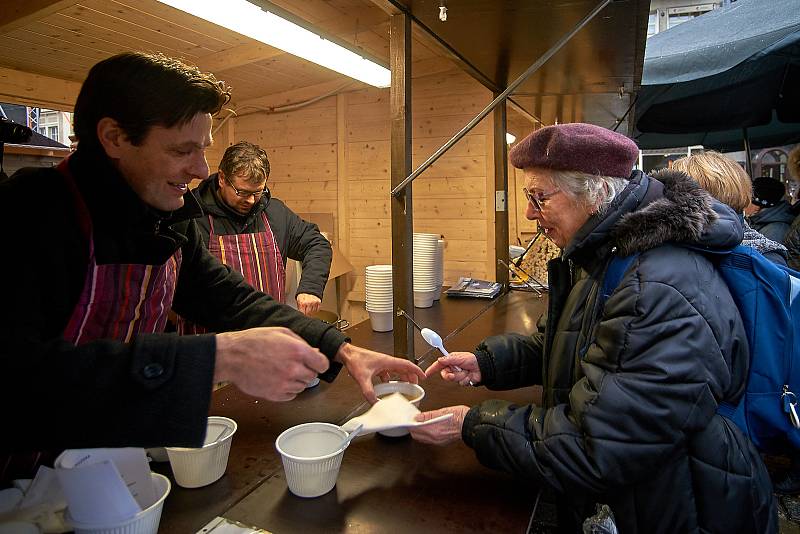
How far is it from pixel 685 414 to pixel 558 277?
0.52 m

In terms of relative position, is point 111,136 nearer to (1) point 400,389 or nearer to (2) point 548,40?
(1) point 400,389

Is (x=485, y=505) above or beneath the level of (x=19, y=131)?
beneath

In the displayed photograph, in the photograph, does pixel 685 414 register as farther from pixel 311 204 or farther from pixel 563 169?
pixel 311 204

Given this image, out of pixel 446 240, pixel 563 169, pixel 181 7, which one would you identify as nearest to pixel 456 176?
pixel 446 240

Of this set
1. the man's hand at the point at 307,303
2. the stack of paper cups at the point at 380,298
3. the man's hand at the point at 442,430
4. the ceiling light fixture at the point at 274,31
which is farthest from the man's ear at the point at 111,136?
the man's hand at the point at 307,303

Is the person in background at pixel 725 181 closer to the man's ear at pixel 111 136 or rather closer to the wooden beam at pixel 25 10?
the man's ear at pixel 111 136

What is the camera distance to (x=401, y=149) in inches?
74.6

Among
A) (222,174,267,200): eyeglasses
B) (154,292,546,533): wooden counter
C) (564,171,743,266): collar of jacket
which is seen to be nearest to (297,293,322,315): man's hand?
(222,174,267,200): eyeglasses

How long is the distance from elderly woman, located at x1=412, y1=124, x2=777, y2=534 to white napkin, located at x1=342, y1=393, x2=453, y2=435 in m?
0.04

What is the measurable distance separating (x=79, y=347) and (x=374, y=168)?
4.02 m

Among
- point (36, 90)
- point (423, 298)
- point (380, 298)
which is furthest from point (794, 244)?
point (36, 90)

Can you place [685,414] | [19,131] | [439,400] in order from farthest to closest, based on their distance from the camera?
[19,131], [439,400], [685,414]

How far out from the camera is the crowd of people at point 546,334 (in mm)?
857

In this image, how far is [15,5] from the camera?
2.70 m
